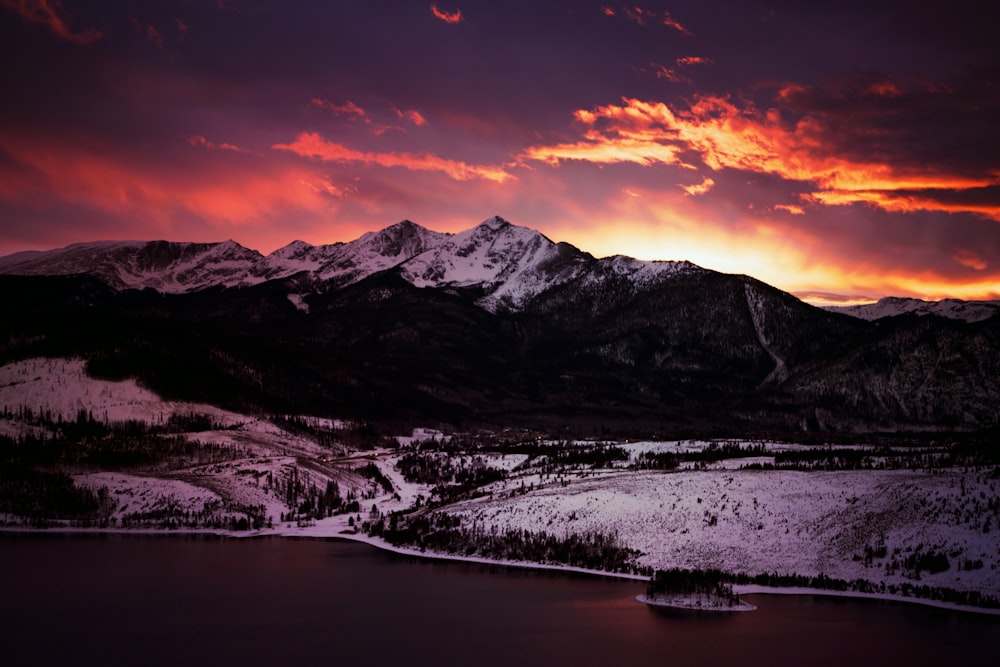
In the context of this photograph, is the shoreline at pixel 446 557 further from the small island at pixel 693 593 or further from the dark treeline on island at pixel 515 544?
the dark treeline on island at pixel 515 544

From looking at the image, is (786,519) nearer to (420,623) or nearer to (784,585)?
(784,585)

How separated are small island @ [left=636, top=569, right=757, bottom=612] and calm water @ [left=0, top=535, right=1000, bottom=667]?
8.48 feet

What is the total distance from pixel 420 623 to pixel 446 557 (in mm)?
41097

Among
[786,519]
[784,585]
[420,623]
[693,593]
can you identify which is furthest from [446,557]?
[784,585]

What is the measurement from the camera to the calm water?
72.4 metres

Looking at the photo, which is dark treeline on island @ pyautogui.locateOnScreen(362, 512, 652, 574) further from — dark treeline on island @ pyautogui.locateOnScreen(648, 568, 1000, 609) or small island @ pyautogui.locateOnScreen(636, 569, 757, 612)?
small island @ pyautogui.locateOnScreen(636, 569, 757, 612)

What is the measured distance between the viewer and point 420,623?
280 ft

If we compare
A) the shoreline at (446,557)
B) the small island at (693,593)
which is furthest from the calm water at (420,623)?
the small island at (693,593)

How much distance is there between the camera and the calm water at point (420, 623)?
7244 centimetres

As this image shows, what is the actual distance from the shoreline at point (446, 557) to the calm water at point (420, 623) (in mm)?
1880

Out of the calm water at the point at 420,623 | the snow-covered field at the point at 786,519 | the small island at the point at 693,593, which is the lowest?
the calm water at the point at 420,623

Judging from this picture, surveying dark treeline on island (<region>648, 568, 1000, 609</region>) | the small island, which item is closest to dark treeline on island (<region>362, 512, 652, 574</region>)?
dark treeline on island (<region>648, 568, 1000, 609</region>)

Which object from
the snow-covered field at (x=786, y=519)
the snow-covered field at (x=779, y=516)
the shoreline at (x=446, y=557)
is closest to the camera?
the shoreline at (x=446, y=557)

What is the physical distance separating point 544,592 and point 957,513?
4159 cm
